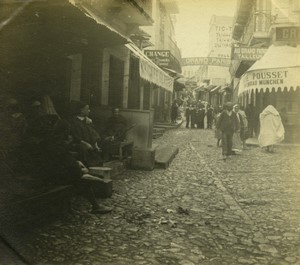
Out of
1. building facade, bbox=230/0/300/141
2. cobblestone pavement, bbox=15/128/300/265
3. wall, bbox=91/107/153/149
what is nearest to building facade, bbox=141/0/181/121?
building facade, bbox=230/0/300/141

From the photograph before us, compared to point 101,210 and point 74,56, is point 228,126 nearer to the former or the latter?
point 74,56

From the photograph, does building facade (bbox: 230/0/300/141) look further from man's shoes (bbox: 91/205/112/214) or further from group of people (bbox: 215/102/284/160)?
man's shoes (bbox: 91/205/112/214)

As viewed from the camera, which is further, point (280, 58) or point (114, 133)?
point (114, 133)

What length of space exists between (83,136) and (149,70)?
3.00m

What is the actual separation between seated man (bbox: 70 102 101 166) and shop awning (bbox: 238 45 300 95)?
313cm

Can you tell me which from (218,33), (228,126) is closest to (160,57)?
(218,33)

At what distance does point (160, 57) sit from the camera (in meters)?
11.7

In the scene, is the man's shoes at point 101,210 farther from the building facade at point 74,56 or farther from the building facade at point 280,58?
the building facade at point 280,58

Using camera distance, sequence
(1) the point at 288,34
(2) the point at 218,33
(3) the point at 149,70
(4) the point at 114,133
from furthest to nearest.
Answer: (2) the point at 218,33 < (3) the point at 149,70 < (4) the point at 114,133 < (1) the point at 288,34

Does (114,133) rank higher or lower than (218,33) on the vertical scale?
lower

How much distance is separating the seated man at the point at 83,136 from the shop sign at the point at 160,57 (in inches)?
240

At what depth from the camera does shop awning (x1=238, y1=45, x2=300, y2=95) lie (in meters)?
5.71

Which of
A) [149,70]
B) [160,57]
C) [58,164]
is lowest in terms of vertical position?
[58,164]

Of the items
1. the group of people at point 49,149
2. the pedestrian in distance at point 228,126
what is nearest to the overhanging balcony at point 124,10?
the group of people at point 49,149
